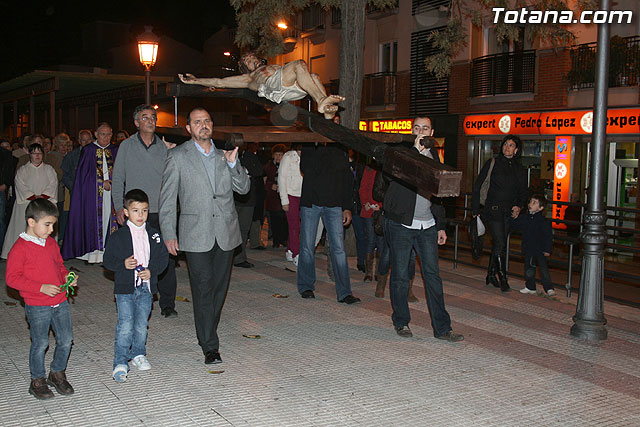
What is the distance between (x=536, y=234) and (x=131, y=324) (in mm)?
5653

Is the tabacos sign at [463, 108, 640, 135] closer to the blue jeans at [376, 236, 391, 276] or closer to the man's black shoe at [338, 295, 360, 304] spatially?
the blue jeans at [376, 236, 391, 276]

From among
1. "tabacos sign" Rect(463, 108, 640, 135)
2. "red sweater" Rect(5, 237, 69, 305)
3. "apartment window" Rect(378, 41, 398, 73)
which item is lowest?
"red sweater" Rect(5, 237, 69, 305)

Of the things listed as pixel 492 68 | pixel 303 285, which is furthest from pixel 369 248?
pixel 492 68

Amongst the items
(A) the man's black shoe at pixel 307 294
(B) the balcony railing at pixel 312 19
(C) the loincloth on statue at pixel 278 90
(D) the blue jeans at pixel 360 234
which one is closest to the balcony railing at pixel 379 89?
(B) the balcony railing at pixel 312 19

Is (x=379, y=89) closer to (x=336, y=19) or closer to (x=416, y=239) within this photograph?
(x=336, y=19)

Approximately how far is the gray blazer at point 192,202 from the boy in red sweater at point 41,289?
1.01 meters

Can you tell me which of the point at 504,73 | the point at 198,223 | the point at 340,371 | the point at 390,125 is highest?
the point at 504,73

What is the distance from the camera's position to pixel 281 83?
22.1 ft

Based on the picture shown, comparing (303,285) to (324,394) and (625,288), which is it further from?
(625,288)

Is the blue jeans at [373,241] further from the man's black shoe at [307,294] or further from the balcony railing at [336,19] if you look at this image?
the balcony railing at [336,19]

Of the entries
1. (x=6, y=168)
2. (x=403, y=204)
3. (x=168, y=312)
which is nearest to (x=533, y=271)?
(x=403, y=204)

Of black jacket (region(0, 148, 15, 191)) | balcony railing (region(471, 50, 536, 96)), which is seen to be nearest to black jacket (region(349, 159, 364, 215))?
black jacket (region(0, 148, 15, 191))

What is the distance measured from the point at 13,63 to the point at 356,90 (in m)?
48.9

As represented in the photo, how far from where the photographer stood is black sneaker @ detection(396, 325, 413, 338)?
265 inches
